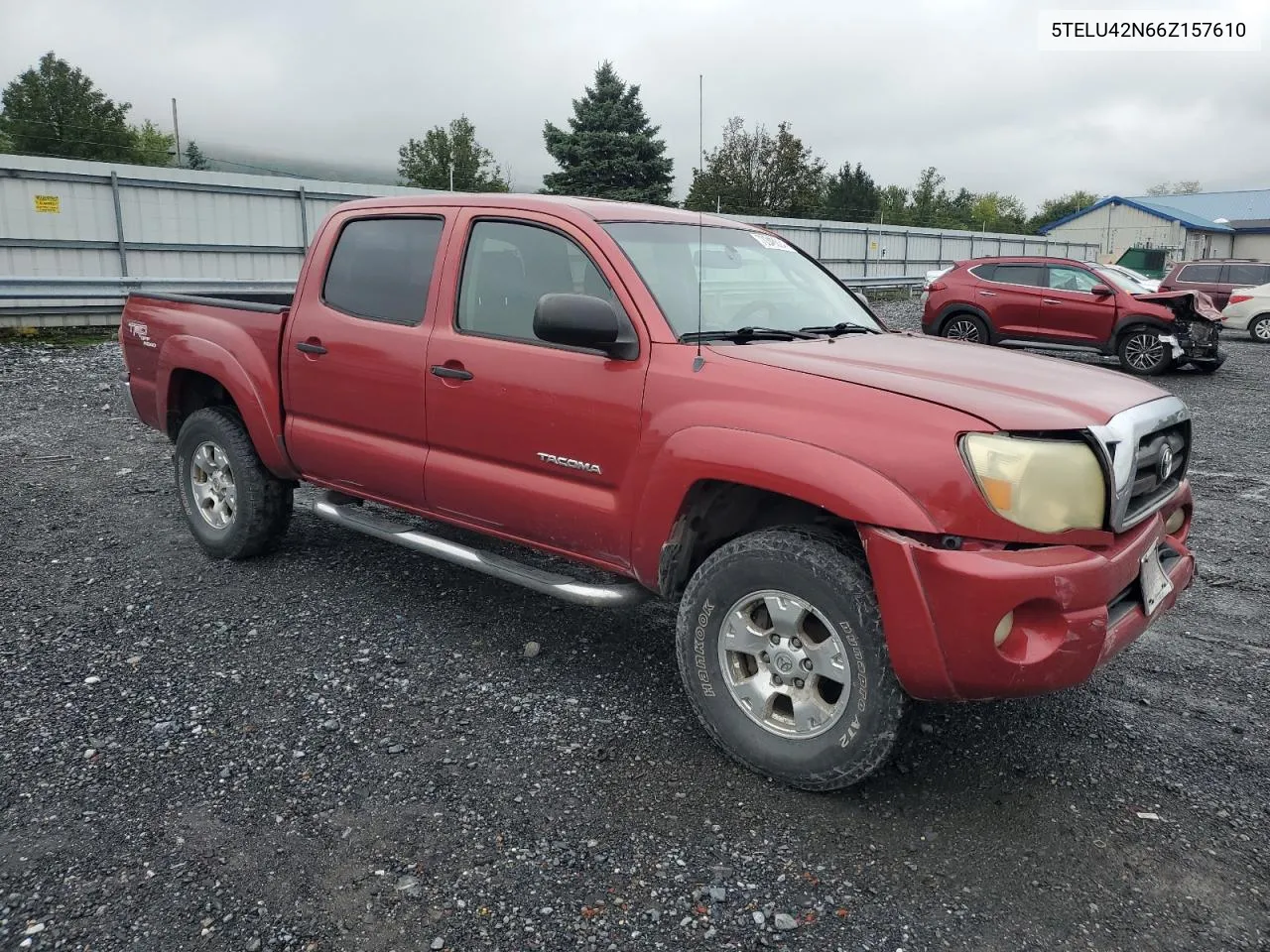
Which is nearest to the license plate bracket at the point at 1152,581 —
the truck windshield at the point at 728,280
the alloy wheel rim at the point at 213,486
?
the truck windshield at the point at 728,280

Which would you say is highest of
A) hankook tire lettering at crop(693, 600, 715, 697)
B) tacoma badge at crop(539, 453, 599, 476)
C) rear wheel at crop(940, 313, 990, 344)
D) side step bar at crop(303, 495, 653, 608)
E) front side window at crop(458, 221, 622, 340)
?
front side window at crop(458, 221, 622, 340)

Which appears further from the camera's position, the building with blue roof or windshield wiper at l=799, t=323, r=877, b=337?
the building with blue roof

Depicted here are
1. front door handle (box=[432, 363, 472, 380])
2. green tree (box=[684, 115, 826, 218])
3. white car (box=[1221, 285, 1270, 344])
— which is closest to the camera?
front door handle (box=[432, 363, 472, 380])

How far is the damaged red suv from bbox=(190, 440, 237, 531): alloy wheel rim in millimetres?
12241

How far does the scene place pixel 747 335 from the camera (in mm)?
3553

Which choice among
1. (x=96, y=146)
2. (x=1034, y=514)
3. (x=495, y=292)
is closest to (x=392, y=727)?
(x=495, y=292)

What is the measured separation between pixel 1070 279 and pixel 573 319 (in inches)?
516

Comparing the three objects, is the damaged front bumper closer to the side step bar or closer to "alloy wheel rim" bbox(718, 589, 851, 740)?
"alloy wheel rim" bbox(718, 589, 851, 740)

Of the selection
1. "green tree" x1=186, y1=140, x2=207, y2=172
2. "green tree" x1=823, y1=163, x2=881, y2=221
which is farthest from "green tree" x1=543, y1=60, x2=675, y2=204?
"green tree" x1=186, y1=140, x2=207, y2=172

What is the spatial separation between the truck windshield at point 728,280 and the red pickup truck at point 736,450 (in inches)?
0.6

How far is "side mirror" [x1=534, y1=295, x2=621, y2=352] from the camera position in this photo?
129 inches

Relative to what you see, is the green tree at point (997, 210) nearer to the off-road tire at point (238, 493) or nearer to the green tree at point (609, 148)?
the green tree at point (609, 148)

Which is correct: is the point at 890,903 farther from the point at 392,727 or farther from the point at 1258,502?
the point at 1258,502

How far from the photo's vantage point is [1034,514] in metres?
2.72
